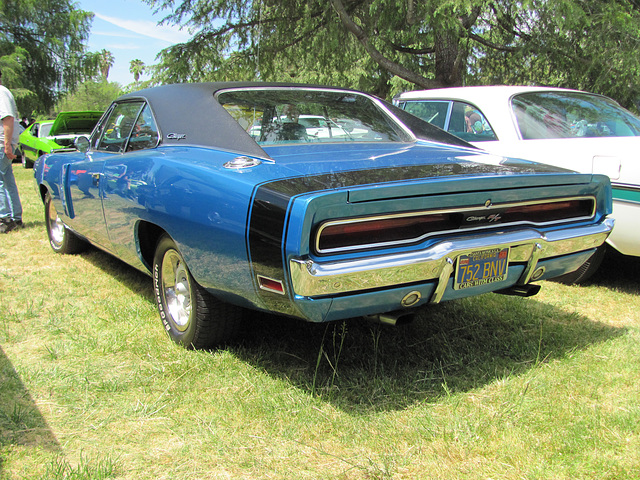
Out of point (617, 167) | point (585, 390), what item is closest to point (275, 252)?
point (585, 390)

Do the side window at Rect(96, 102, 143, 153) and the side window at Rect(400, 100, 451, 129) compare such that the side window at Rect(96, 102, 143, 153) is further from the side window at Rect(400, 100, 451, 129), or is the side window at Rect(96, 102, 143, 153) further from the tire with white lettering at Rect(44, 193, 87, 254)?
the side window at Rect(400, 100, 451, 129)

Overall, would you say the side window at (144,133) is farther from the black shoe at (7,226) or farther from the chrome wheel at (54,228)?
the black shoe at (7,226)

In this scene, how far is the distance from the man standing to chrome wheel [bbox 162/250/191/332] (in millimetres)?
3998

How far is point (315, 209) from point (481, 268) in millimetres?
877

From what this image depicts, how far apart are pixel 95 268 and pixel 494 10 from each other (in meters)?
8.23

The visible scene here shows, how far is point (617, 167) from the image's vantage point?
3938 mm

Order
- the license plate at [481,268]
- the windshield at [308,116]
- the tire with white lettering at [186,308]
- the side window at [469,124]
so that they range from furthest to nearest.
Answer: the side window at [469,124], the windshield at [308,116], the tire with white lettering at [186,308], the license plate at [481,268]

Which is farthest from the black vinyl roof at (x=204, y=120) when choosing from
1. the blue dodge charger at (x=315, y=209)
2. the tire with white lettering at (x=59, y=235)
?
the tire with white lettering at (x=59, y=235)

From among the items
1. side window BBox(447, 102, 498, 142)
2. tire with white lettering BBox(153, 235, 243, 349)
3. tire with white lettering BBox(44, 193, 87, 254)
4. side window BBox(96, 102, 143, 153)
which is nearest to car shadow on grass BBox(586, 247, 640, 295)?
side window BBox(447, 102, 498, 142)

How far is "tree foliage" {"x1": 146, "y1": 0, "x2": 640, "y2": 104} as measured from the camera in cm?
840

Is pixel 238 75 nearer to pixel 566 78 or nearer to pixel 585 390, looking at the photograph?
pixel 566 78

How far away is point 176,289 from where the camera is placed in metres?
3.24

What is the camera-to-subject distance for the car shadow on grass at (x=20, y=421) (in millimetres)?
2305

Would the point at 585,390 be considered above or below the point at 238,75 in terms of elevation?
below
